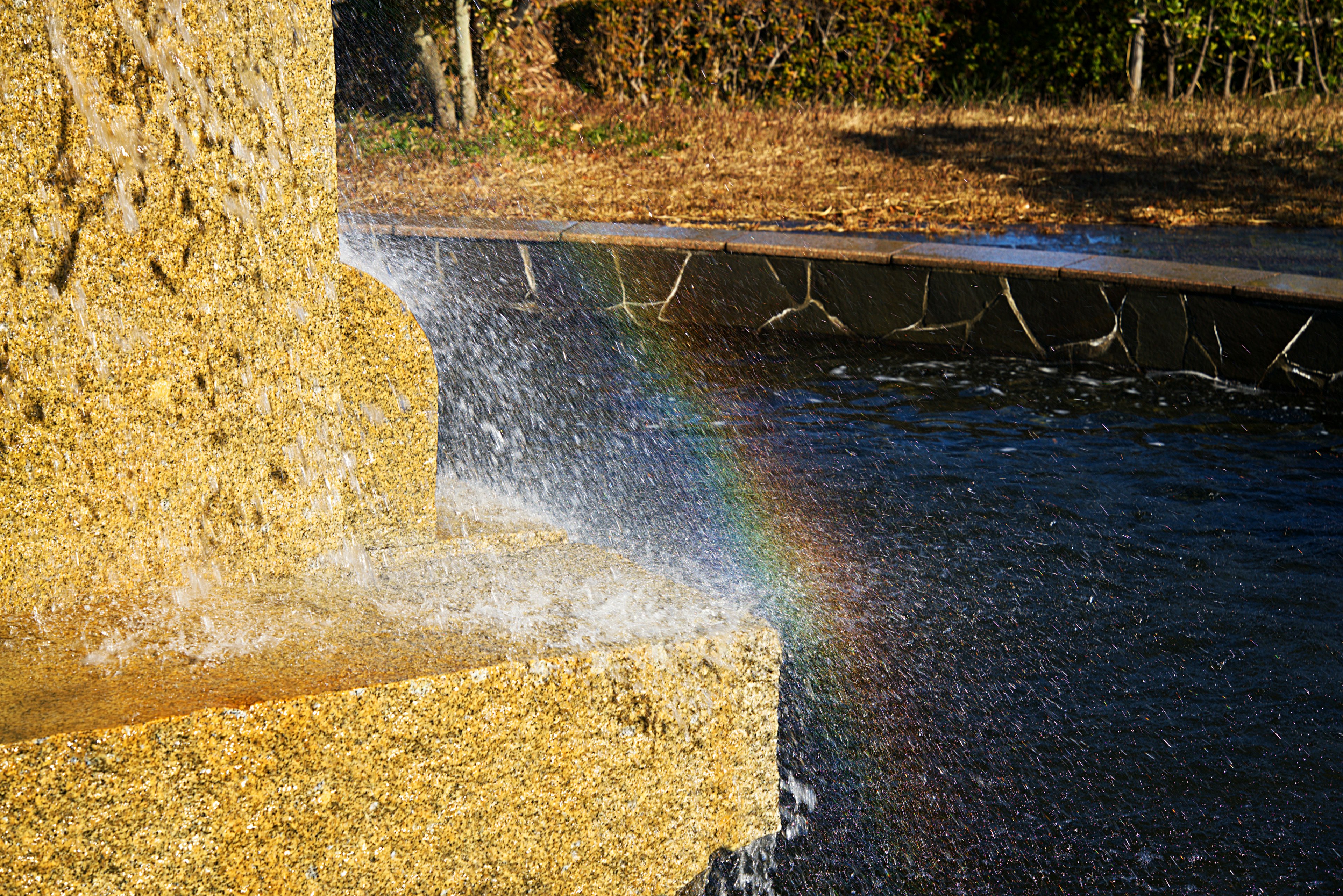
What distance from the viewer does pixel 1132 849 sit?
7.98 ft

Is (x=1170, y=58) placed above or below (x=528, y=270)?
above

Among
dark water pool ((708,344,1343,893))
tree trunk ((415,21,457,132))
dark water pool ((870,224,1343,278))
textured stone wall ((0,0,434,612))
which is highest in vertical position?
tree trunk ((415,21,457,132))

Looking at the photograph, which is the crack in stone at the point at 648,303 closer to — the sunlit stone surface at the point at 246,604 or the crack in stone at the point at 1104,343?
the crack in stone at the point at 1104,343

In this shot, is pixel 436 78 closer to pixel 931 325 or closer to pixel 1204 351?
pixel 931 325

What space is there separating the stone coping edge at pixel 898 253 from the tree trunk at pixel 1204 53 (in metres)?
8.11

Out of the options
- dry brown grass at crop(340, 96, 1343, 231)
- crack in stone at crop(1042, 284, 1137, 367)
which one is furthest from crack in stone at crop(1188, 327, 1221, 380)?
dry brown grass at crop(340, 96, 1343, 231)

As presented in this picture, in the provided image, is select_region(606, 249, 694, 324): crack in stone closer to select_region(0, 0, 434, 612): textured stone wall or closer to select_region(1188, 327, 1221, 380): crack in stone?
select_region(1188, 327, 1221, 380): crack in stone

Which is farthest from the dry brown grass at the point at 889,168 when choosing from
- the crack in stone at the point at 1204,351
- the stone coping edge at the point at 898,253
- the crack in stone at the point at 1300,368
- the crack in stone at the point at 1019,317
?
the crack in stone at the point at 1300,368

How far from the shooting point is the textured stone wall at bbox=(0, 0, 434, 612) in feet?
5.76

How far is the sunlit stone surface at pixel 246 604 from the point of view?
1.54 metres

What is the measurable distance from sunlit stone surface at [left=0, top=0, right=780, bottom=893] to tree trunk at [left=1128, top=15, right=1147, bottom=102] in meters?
14.1

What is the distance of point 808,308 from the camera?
6.94 m

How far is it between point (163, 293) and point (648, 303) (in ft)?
18.4

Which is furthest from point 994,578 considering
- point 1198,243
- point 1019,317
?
point 1198,243
